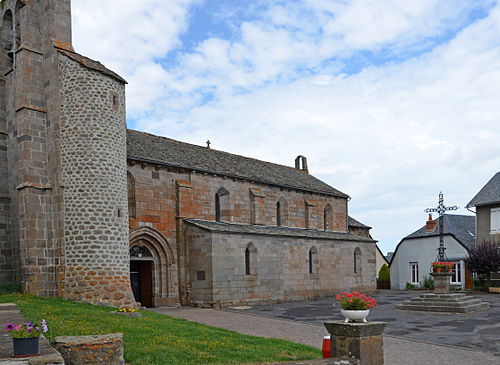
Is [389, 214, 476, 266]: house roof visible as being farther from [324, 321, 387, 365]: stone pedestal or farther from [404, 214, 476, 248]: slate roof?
[324, 321, 387, 365]: stone pedestal

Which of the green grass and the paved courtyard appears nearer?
the green grass

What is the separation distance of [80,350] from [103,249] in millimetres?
11354

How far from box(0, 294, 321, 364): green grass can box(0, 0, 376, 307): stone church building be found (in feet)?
14.0

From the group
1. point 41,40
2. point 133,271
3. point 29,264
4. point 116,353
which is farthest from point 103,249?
point 116,353

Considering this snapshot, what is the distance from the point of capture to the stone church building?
18.9 m

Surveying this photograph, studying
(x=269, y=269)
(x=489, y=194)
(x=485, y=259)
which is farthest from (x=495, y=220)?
(x=269, y=269)

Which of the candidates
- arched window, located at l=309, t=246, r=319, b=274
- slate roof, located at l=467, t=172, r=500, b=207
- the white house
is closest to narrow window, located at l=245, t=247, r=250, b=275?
arched window, located at l=309, t=246, r=319, b=274

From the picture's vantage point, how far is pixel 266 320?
62.8 feet

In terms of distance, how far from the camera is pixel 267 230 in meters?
28.6

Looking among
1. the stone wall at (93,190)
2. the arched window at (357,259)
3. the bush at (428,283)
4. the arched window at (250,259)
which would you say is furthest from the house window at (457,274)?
the stone wall at (93,190)

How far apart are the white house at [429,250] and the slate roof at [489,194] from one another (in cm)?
351

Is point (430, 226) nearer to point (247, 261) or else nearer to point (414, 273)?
point (414, 273)

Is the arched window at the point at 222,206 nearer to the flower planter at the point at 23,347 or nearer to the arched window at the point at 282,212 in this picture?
the arched window at the point at 282,212

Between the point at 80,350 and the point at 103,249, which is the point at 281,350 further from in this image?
the point at 103,249
